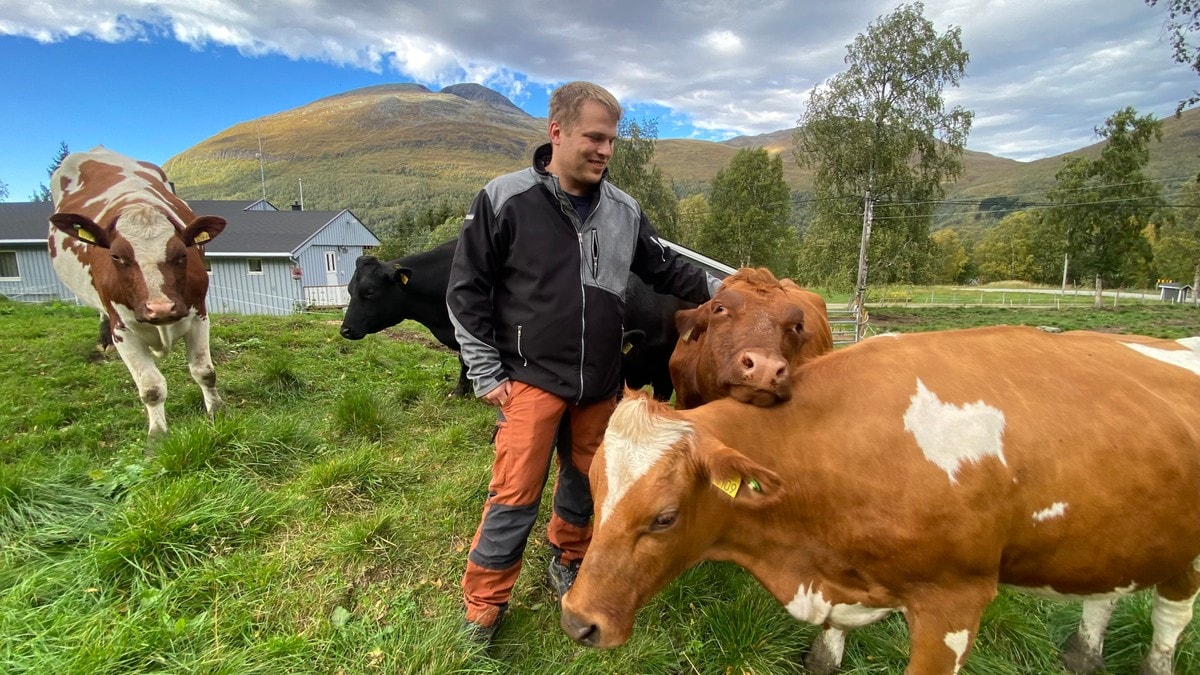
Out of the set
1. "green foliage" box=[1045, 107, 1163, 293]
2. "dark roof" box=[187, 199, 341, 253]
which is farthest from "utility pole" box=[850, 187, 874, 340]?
"dark roof" box=[187, 199, 341, 253]

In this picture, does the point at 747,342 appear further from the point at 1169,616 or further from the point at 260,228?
the point at 260,228

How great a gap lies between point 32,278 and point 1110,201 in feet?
211

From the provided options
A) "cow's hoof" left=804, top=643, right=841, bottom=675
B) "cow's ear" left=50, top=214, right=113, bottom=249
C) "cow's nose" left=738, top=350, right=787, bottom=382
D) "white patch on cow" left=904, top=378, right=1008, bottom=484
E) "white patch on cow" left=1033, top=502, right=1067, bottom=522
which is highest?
"cow's ear" left=50, top=214, right=113, bottom=249

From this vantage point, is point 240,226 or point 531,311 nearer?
point 531,311

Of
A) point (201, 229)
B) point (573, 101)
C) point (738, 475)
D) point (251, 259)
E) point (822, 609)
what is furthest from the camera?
point (251, 259)

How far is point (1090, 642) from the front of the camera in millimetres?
3271

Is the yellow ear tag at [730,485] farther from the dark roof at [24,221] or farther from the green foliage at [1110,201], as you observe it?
the green foliage at [1110,201]

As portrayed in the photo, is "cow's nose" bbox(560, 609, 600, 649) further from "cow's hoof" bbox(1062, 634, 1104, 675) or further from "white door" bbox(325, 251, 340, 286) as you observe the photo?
"white door" bbox(325, 251, 340, 286)

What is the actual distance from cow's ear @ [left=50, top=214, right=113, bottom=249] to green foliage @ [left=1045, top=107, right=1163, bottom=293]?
4714 cm

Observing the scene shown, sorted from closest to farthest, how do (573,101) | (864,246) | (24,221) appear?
(573,101)
(864,246)
(24,221)

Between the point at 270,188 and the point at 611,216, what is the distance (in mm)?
189507

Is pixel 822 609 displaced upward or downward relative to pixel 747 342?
downward

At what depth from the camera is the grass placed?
2.78 m

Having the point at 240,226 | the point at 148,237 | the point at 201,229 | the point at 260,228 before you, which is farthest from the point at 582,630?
the point at 240,226
